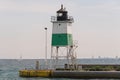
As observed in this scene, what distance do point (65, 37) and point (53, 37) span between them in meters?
1.83

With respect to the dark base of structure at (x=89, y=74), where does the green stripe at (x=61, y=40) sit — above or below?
above

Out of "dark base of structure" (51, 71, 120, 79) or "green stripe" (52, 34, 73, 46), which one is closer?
"dark base of structure" (51, 71, 120, 79)

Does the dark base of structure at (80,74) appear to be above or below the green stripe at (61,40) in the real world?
below

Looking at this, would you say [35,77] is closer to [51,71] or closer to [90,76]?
[51,71]

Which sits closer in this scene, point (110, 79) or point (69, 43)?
point (110, 79)

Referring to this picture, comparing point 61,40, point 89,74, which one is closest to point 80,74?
point 89,74

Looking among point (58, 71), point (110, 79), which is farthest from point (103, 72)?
point (58, 71)

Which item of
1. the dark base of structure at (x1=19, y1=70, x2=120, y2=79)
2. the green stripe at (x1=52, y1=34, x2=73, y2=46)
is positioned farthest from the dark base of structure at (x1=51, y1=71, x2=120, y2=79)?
the green stripe at (x1=52, y1=34, x2=73, y2=46)

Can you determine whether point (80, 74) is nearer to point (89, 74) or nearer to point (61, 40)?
point (89, 74)

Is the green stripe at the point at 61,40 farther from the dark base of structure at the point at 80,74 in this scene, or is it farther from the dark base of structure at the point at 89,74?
the dark base of structure at the point at 89,74

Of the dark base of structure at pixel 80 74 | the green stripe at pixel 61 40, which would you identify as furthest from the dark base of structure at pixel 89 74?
the green stripe at pixel 61 40

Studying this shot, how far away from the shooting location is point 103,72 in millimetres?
62281

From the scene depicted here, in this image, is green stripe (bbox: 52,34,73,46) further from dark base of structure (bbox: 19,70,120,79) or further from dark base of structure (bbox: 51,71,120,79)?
dark base of structure (bbox: 51,71,120,79)

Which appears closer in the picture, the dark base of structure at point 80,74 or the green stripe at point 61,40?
the dark base of structure at point 80,74
